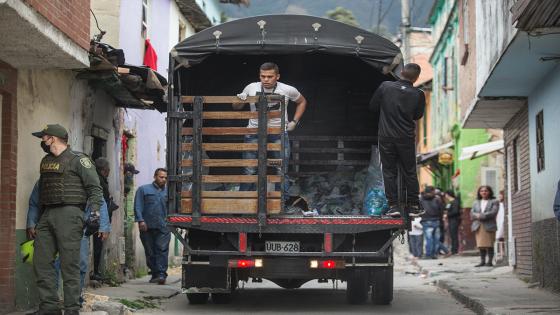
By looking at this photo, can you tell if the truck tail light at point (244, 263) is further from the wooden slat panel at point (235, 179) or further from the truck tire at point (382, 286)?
the truck tire at point (382, 286)

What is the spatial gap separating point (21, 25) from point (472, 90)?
33.7 feet

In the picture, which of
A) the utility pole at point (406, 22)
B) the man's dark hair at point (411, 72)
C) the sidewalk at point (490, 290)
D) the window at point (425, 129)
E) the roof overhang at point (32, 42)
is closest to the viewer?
the roof overhang at point (32, 42)

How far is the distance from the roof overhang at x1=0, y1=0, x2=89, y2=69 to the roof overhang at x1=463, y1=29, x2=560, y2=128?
5214 millimetres

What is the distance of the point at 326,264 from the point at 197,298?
2195mm

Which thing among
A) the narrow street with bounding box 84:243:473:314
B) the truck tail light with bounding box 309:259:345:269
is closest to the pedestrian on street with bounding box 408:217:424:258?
the narrow street with bounding box 84:243:473:314

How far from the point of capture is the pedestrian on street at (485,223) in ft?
62.9

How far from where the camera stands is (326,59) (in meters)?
13.1

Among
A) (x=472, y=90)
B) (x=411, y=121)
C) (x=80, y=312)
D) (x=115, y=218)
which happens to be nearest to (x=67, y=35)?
(x=80, y=312)

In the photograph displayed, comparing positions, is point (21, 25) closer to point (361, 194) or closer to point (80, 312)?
point (80, 312)

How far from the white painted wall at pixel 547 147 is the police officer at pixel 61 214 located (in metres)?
6.97

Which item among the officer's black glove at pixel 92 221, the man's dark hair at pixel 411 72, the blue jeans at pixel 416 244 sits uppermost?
the man's dark hair at pixel 411 72

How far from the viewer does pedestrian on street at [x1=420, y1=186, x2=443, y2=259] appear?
23156 mm

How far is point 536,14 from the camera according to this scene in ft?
32.2

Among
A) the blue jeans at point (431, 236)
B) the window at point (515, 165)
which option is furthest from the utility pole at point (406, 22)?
the window at point (515, 165)
